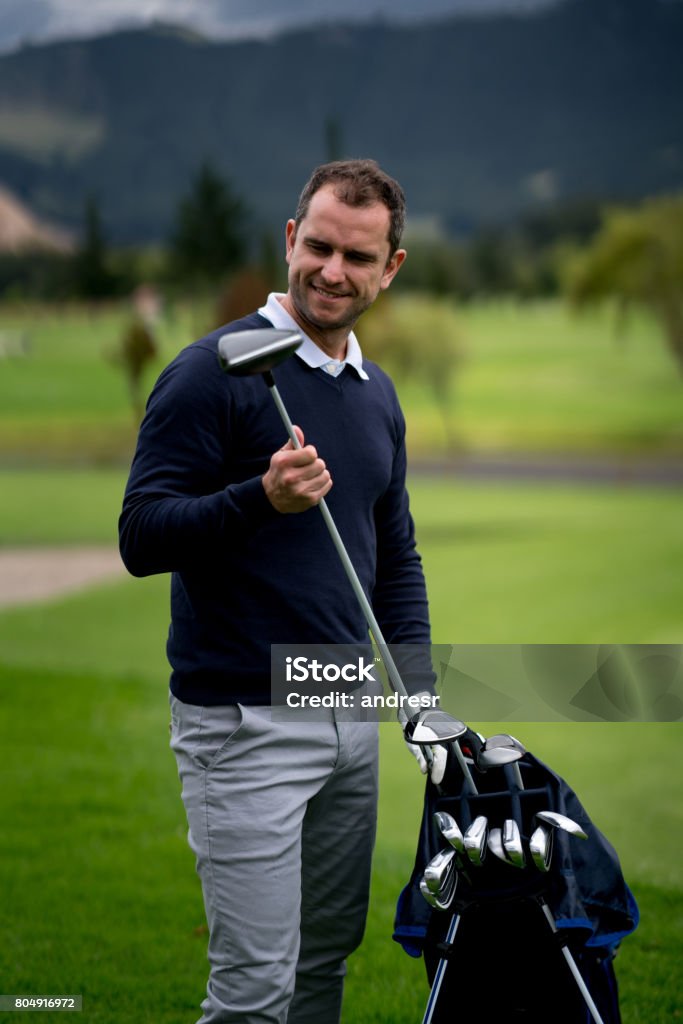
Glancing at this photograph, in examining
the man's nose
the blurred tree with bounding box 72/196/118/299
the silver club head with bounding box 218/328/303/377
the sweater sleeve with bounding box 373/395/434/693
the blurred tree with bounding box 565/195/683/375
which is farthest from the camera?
the blurred tree with bounding box 72/196/118/299

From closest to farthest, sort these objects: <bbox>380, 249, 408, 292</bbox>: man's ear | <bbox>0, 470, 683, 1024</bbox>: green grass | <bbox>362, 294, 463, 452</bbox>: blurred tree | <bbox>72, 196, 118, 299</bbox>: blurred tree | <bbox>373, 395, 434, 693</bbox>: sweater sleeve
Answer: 1. <bbox>380, 249, 408, 292</bbox>: man's ear
2. <bbox>373, 395, 434, 693</bbox>: sweater sleeve
3. <bbox>0, 470, 683, 1024</bbox>: green grass
4. <bbox>362, 294, 463, 452</bbox>: blurred tree
5. <bbox>72, 196, 118, 299</bbox>: blurred tree

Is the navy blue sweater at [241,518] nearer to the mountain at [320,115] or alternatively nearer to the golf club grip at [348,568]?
the golf club grip at [348,568]

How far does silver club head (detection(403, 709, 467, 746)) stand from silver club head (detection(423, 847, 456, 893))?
15 cm

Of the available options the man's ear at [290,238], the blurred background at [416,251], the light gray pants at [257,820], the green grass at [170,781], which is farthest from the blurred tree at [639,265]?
the light gray pants at [257,820]

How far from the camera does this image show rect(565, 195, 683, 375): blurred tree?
44.7 feet

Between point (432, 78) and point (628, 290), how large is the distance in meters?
4.16

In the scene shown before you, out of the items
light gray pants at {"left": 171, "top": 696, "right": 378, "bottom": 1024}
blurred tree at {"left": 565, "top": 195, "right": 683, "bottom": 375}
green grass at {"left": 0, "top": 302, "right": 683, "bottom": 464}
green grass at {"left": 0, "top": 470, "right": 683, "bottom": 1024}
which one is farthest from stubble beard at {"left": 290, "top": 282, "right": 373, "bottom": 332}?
blurred tree at {"left": 565, "top": 195, "right": 683, "bottom": 375}

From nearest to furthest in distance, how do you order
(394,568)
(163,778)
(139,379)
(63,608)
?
(394,568) < (163,778) < (63,608) < (139,379)

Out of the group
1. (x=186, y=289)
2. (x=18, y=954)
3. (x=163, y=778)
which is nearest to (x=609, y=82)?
(x=186, y=289)

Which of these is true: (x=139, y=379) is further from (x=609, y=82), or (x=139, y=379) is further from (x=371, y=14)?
(x=609, y=82)

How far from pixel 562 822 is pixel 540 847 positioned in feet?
0.15

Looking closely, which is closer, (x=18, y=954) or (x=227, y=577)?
(x=227, y=577)

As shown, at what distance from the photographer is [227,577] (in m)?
1.83

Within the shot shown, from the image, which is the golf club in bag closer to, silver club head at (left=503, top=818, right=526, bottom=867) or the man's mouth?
silver club head at (left=503, top=818, right=526, bottom=867)
